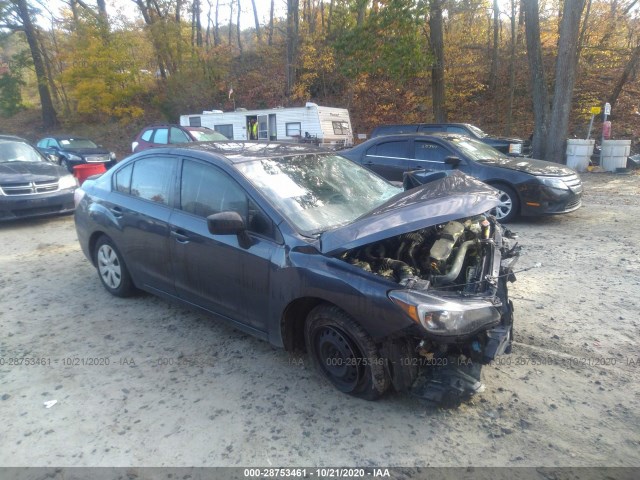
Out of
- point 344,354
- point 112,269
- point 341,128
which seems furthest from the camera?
point 341,128

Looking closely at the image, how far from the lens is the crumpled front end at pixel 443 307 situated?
8.55ft

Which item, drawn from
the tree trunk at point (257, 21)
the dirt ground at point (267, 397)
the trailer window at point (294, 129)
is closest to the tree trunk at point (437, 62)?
the trailer window at point (294, 129)

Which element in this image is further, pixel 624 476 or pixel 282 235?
pixel 282 235

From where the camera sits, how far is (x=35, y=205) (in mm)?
8039

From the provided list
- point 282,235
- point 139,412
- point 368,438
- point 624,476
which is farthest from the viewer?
point 282,235

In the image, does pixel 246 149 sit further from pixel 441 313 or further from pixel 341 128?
pixel 341 128

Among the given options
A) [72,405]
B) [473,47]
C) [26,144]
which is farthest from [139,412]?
[473,47]

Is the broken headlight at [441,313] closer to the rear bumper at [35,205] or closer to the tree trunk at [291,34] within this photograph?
the rear bumper at [35,205]

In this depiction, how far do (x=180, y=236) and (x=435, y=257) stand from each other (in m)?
2.14

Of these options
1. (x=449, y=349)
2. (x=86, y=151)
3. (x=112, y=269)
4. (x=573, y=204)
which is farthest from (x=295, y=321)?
(x=86, y=151)

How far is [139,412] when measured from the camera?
2992mm

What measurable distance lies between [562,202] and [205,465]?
23.2ft

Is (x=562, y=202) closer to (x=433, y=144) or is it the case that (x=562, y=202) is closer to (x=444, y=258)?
(x=433, y=144)

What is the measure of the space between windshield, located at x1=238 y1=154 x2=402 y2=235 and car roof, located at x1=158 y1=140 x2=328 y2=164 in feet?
0.34
